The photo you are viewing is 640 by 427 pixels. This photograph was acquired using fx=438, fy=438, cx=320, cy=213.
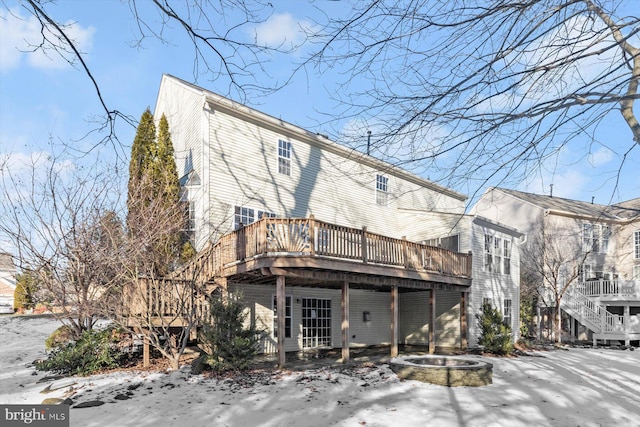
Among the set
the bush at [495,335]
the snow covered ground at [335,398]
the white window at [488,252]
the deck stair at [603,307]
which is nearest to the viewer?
the snow covered ground at [335,398]

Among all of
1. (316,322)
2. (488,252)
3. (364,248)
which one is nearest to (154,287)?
(364,248)

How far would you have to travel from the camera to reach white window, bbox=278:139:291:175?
15.5m

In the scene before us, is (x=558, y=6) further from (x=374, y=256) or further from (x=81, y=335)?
(x=81, y=335)

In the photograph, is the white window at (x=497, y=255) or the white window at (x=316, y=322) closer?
the white window at (x=316, y=322)

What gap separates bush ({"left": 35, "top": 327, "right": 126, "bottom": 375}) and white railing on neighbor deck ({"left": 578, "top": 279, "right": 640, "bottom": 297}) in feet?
73.2

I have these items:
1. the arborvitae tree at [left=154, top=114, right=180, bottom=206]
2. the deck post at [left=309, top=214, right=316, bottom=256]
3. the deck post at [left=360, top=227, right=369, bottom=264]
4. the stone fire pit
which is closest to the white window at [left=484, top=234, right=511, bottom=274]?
the deck post at [left=360, top=227, right=369, bottom=264]

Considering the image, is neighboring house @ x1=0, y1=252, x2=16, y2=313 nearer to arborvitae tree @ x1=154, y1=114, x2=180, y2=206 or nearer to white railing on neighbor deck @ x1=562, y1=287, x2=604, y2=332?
arborvitae tree @ x1=154, y1=114, x2=180, y2=206

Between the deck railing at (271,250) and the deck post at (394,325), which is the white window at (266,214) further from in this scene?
the deck post at (394,325)

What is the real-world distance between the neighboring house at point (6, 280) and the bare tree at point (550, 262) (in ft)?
68.7

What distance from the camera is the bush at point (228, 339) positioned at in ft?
32.2

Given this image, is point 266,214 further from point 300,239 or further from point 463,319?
point 463,319

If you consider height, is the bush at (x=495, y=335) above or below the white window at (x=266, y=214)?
below

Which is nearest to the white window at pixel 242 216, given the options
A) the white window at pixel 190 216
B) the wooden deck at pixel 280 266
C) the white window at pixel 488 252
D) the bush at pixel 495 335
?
the white window at pixel 190 216

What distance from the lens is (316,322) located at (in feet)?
51.9
